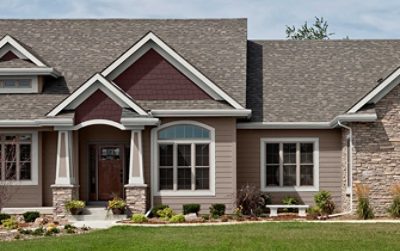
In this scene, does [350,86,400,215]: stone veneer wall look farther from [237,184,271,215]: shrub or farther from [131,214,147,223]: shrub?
[131,214,147,223]: shrub

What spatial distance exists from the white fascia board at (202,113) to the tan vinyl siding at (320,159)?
80.7 inches

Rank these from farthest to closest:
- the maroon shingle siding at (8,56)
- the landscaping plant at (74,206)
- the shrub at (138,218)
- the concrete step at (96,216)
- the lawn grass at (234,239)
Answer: the maroon shingle siding at (8,56)
the landscaping plant at (74,206)
the concrete step at (96,216)
the shrub at (138,218)
the lawn grass at (234,239)

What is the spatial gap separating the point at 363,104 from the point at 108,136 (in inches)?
360

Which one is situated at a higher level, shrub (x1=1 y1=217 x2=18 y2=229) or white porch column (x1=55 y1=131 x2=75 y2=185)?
white porch column (x1=55 y1=131 x2=75 y2=185)

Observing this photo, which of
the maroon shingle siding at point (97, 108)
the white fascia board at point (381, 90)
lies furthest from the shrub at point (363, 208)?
the maroon shingle siding at point (97, 108)

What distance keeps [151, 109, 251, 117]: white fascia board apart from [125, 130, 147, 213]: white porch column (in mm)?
1034

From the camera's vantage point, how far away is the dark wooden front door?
30.1 meters

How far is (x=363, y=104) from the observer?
27094 millimetres

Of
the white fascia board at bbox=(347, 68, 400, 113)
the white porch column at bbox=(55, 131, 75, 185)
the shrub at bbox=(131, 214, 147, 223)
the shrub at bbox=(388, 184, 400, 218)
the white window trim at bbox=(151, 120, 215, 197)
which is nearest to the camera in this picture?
the shrub at bbox=(131, 214, 147, 223)

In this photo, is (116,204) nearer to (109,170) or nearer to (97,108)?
(109,170)

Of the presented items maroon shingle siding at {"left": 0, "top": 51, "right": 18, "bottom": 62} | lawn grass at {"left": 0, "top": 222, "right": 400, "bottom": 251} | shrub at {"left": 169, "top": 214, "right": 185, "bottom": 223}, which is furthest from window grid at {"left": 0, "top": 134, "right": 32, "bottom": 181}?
lawn grass at {"left": 0, "top": 222, "right": 400, "bottom": 251}

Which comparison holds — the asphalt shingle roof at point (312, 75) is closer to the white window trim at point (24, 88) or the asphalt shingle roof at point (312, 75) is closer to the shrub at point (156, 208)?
the shrub at point (156, 208)

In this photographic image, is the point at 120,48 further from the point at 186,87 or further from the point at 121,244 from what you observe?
the point at 121,244

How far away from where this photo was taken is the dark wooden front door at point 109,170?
1185 inches
